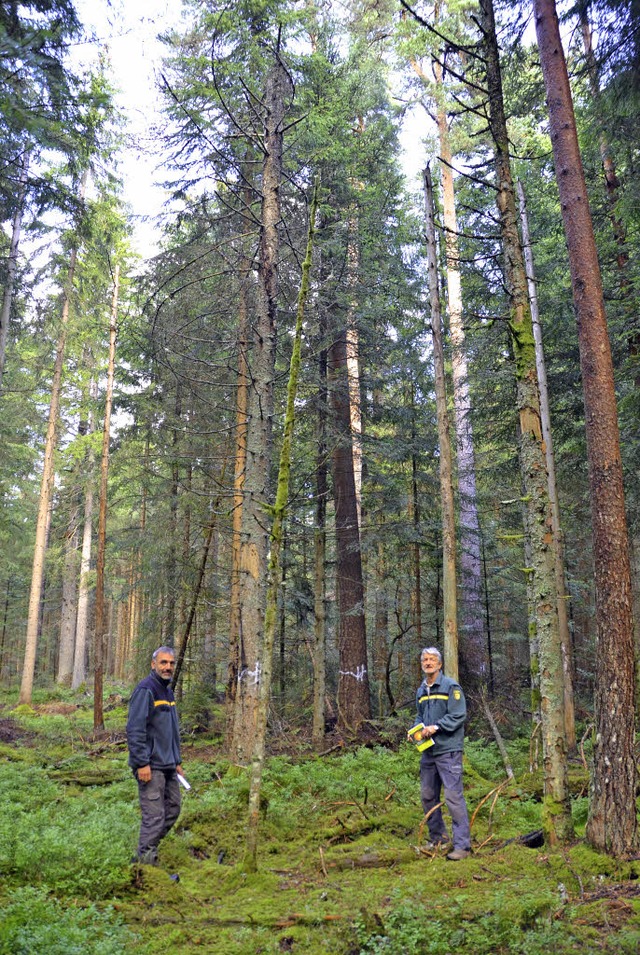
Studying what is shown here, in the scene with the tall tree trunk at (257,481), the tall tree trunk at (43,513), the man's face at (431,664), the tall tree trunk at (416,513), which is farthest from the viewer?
the tall tree trunk at (43,513)

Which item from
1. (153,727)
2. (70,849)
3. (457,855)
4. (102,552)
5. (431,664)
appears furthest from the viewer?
(102,552)

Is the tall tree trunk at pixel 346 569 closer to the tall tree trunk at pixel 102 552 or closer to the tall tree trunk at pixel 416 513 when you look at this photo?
the tall tree trunk at pixel 416 513

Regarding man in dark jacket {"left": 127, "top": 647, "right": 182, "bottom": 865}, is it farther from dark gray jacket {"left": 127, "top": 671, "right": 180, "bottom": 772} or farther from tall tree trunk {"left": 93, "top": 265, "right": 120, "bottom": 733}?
tall tree trunk {"left": 93, "top": 265, "right": 120, "bottom": 733}

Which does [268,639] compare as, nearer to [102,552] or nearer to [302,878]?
[302,878]

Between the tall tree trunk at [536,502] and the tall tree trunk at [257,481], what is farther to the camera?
the tall tree trunk at [257,481]

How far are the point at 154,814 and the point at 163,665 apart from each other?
1.37m

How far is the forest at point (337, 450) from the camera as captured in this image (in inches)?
210

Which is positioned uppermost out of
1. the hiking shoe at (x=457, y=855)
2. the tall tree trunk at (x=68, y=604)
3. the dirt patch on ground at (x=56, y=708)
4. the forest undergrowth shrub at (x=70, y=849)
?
the tall tree trunk at (x=68, y=604)

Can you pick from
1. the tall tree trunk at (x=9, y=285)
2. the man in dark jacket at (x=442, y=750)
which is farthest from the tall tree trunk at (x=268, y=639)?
the tall tree trunk at (x=9, y=285)

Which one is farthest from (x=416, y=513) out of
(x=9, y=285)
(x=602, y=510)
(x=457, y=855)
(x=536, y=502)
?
(x=9, y=285)

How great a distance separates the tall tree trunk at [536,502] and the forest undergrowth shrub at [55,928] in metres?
3.76

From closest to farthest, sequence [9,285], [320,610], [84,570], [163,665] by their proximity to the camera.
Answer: [163,665] < [320,610] < [9,285] < [84,570]

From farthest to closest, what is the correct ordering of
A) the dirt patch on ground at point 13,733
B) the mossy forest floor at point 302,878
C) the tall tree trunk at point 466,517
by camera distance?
the dirt patch on ground at point 13,733 < the tall tree trunk at point 466,517 < the mossy forest floor at point 302,878

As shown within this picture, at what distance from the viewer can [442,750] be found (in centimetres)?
645
